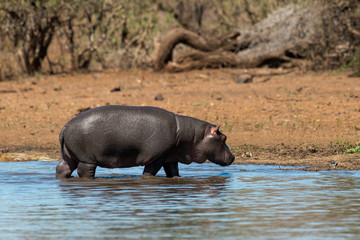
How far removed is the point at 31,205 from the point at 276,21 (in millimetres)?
13403

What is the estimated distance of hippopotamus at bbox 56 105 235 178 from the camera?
807cm

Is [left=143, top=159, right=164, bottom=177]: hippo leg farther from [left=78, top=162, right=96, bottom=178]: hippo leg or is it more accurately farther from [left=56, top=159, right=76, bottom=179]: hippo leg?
[left=56, top=159, right=76, bottom=179]: hippo leg

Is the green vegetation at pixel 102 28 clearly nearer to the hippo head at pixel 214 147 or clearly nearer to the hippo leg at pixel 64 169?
the hippo head at pixel 214 147

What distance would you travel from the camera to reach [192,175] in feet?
29.3

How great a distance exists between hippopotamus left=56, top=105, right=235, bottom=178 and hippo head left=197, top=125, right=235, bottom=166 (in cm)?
23

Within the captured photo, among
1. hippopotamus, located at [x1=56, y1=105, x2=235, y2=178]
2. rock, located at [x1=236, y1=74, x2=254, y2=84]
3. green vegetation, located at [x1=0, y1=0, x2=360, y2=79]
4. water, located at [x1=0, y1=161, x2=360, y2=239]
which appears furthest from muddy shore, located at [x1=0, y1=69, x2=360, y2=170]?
hippopotamus, located at [x1=56, y1=105, x2=235, y2=178]

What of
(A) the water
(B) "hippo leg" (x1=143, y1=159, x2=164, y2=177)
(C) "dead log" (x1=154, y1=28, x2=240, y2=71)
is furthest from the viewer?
(C) "dead log" (x1=154, y1=28, x2=240, y2=71)

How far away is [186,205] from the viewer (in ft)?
21.0

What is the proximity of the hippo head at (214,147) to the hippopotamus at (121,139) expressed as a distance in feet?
0.75

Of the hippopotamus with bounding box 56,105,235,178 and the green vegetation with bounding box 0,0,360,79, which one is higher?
the green vegetation with bounding box 0,0,360,79

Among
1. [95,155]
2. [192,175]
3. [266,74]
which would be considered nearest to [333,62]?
[266,74]

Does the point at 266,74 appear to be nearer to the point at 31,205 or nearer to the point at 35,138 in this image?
the point at 35,138

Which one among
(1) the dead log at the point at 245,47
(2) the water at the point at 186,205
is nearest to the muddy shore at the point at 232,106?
(1) the dead log at the point at 245,47

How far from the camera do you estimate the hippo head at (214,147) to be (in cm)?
868
